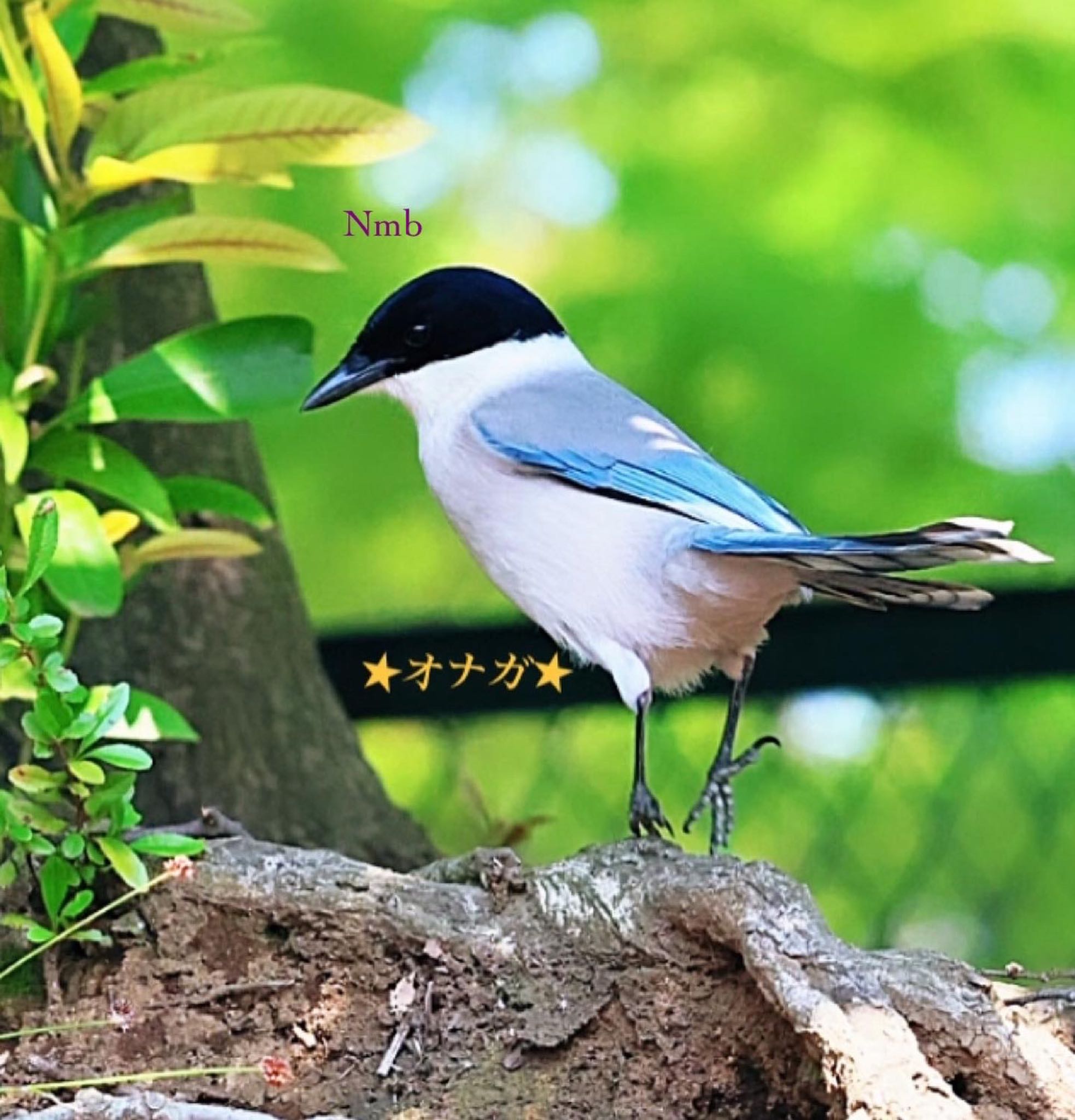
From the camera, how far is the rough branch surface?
144cm

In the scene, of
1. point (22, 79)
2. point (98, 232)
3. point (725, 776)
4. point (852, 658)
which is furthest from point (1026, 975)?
point (852, 658)

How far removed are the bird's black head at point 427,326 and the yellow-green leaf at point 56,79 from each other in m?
0.42

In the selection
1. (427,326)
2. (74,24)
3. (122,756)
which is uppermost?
(74,24)

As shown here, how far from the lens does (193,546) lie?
2074 millimetres

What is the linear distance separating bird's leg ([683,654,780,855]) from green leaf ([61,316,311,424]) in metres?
0.62

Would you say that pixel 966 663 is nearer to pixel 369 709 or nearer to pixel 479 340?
pixel 369 709

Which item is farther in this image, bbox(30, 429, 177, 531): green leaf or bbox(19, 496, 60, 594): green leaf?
bbox(30, 429, 177, 531): green leaf

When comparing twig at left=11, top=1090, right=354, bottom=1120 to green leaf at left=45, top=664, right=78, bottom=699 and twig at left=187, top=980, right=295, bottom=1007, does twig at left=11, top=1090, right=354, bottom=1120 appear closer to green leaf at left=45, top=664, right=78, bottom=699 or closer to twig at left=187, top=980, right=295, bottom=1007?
twig at left=187, top=980, right=295, bottom=1007

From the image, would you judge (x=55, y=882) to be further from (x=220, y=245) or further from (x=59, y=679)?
(x=220, y=245)

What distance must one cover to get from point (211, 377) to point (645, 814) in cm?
72

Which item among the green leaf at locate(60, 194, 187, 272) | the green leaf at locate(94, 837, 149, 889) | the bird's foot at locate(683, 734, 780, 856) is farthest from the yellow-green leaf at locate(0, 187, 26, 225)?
the bird's foot at locate(683, 734, 780, 856)

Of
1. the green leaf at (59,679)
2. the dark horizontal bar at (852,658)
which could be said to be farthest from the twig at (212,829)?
the dark horizontal bar at (852,658)

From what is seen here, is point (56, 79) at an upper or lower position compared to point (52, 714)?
upper

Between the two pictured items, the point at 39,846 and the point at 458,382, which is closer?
the point at 39,846
